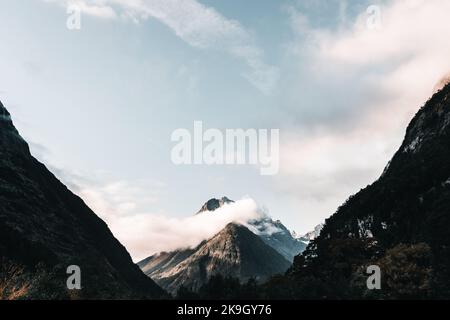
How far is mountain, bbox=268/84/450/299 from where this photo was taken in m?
70.4

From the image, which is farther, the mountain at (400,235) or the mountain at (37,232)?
the mountain at (37,232)

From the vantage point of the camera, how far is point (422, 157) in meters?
120

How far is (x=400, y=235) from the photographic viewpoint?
312 ft

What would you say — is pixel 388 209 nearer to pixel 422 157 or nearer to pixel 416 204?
pixel 416 204

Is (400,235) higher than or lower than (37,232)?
lower

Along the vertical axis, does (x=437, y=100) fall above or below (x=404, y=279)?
above

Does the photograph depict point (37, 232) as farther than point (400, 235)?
Yes

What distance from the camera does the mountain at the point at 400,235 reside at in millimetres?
70375

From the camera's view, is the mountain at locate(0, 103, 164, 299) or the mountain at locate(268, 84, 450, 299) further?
the mountain at locate(0, 103, 164, 299)

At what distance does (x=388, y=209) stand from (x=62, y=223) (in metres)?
134
